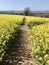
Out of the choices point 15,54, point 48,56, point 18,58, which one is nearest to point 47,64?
point 48,56

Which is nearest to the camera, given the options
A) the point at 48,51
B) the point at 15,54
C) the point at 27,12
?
the point at 48,51

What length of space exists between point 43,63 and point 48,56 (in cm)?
29

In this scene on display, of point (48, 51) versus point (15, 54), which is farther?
point (15, 54)

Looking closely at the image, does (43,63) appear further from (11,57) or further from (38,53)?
(11,57)

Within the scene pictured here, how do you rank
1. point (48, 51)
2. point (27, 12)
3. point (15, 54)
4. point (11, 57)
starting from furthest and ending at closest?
point (27, 12)
point (15, 54)
point (11, 57)
point (48, 51)

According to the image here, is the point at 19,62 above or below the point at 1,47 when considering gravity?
below

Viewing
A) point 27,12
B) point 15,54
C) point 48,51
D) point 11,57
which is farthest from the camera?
point 27,12

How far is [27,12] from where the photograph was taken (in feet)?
286

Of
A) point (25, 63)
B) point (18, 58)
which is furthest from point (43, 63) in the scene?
→ point (18, 58)

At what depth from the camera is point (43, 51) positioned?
733 centimetres

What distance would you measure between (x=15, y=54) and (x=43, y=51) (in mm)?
2388

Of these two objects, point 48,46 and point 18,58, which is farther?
point 18,58

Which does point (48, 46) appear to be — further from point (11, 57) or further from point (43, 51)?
point (11, 57)

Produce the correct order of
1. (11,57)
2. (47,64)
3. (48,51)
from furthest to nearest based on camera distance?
(11,57)
(48,51)
(47,64)
